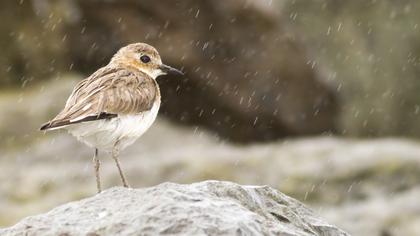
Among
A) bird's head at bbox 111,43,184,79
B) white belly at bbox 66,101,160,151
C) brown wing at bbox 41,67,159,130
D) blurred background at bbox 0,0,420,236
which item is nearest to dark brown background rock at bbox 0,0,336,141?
blurred background at bbox 0,0,420,236

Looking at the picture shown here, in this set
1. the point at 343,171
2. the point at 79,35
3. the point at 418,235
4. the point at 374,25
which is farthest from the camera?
the point at 374,25

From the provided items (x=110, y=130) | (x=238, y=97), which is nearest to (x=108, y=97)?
(x=110, y=130)

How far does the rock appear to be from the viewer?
5.29 metres

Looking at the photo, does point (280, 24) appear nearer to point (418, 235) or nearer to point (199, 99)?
point (199, 99)

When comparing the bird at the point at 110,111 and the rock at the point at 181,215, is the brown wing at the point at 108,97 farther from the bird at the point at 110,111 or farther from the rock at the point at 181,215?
the rock at the point at 181,215

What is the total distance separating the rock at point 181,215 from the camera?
529 centimetres

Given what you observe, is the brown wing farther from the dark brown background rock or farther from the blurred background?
the dark brown background rock

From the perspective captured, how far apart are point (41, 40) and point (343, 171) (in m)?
6.39

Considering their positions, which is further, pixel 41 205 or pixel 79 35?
pixel 79 35

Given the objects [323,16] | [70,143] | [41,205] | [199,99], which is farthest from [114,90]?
[323,16]

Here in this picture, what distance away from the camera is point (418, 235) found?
10695 millimetres

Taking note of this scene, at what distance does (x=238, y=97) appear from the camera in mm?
16797

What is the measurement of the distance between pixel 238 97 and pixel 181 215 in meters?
11.5

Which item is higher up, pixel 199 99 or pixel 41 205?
pixel 199 99
